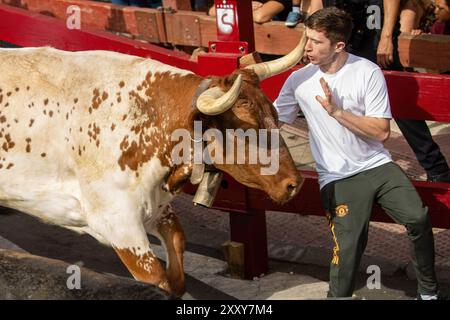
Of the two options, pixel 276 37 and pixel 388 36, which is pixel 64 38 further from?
pixel 388 36

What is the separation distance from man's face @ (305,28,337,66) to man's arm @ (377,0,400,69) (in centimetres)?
182

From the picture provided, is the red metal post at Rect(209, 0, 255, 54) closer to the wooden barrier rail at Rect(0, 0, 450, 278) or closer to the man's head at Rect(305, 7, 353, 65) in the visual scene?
the wooden barrier rail at Rect(0, 0, 450, 278)

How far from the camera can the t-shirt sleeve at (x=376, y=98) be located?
6324 mm

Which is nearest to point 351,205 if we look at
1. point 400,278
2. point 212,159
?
point 212,159

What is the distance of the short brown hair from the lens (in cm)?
633

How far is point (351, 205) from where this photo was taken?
6.45m

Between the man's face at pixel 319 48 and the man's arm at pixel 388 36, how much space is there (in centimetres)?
182

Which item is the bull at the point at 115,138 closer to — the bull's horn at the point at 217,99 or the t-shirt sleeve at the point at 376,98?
the bull's horn at the point at 217,99

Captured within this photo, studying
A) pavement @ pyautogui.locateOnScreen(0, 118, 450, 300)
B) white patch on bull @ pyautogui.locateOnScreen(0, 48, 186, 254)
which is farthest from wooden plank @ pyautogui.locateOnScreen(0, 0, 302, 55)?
white patch on bull @ pyautogui.locateOnScreen(0, 48, 186, 254)

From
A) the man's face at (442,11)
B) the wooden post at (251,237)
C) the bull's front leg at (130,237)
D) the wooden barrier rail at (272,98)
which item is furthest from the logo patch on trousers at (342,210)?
the man's face at (442,11)
